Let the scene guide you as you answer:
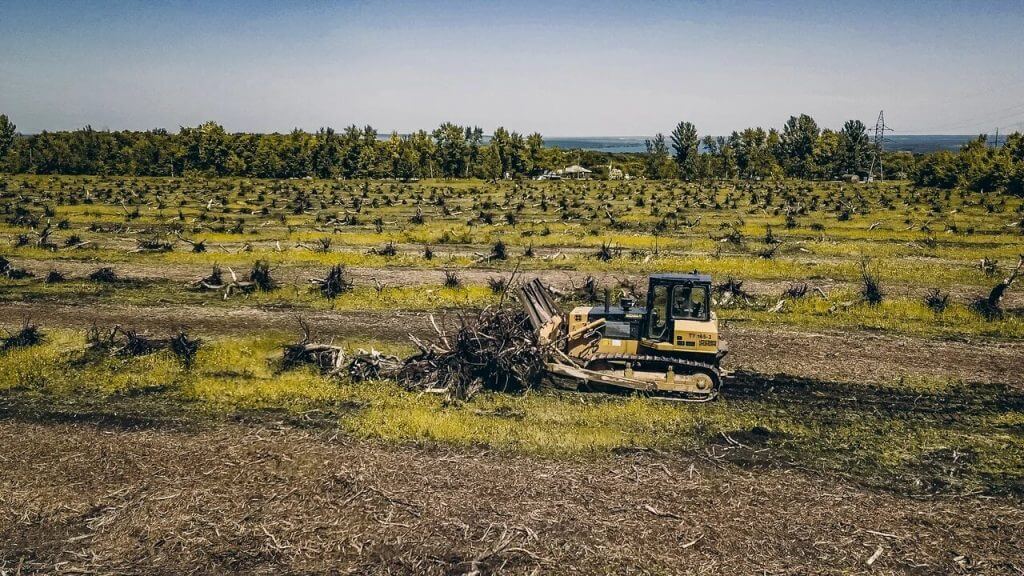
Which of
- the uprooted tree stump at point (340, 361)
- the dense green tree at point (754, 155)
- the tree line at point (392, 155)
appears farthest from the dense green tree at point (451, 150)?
the uprooted tree stump at point (340, 361)

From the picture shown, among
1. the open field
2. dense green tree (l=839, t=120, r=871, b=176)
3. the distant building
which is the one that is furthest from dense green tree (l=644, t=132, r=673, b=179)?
the open field

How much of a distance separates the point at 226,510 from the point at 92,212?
47.6 meters

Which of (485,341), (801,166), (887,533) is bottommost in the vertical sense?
(887,533)

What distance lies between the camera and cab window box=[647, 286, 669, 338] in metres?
13.7

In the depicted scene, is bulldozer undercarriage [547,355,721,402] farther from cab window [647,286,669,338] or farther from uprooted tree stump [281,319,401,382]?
uprooted tree stump [281,319,401,382]

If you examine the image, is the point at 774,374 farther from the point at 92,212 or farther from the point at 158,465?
the point at 92,212

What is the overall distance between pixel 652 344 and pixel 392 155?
269 ft

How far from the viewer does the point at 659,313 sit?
13789mm

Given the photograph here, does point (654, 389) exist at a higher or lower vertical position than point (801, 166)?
lower

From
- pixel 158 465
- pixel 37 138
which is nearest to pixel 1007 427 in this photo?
pixel 158 465

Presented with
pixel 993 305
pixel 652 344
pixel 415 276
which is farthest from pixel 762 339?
pixel 415 276

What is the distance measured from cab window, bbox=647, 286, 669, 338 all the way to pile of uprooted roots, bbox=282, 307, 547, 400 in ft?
8.02

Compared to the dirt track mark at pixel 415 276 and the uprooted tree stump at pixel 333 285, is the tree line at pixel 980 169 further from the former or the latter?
the uprooted tree stump at pixel 333 285

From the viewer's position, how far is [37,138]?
327ft
